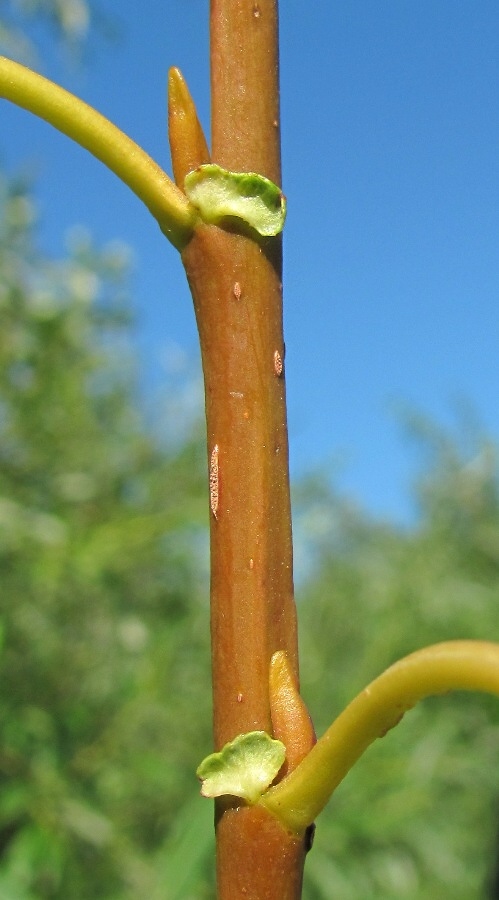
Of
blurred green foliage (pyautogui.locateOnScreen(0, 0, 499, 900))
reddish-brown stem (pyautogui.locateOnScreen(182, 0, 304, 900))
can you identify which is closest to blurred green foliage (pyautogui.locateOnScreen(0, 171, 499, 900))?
blurred green foliage (pyautogui.locateOnScreen(0, 0, 499, 900))

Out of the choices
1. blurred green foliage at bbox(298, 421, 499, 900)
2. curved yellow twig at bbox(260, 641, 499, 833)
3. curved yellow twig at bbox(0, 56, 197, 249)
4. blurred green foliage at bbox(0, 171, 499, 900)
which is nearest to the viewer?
curved yellow twig at bbox(260, 641, 499, 833)

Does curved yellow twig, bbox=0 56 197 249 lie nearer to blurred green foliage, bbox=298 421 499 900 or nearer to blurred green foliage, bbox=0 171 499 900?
blurred green foliage, bbox=0 171 499 900

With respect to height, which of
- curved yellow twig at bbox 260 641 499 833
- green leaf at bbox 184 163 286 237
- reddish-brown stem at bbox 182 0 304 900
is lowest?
curved yellow twig at bbox 260 641 499 833

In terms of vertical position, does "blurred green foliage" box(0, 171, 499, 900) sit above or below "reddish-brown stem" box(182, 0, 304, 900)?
above

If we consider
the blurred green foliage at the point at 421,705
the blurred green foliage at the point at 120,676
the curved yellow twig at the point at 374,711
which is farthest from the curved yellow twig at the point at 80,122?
the blurred green foliage at the point at 421,705

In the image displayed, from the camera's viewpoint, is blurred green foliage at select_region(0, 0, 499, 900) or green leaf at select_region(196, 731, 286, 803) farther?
blurred green foliage at select_region(0, 0, 499, 900)

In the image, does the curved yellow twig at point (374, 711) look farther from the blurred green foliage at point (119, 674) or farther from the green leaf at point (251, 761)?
the blurred green foliage at point (119, 674)
